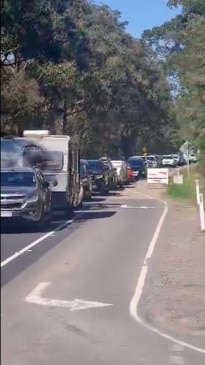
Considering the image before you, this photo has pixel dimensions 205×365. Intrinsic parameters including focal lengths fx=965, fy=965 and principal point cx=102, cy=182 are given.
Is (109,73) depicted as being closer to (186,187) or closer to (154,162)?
(186,187)

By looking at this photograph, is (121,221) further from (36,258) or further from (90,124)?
(36,258)

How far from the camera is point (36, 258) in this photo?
43.0 ft

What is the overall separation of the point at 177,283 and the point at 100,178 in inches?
891

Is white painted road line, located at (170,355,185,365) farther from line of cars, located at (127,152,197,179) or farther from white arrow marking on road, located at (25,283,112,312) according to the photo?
line of cars, located at (127,152,197,179)

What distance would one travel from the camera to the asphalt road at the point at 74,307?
829cm

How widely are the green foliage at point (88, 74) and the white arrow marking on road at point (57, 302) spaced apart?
2003mm

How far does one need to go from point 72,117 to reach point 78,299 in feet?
19.4

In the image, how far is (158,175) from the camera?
43.0m

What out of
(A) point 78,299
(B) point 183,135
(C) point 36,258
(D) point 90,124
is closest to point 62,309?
(A) point 78,299

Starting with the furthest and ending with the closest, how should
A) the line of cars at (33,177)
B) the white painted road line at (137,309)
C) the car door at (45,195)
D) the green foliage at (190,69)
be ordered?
the green foliage at (190,69)
the white painted road line at (137,309)
the car door at (45,195)
the line of cars at (33,177)

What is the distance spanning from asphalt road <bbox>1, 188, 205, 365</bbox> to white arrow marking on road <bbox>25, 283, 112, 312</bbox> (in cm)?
1

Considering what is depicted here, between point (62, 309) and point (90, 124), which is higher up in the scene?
point (90, 124)

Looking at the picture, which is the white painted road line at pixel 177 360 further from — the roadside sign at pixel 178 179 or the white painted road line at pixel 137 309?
the roadside sign at pixel 178 179

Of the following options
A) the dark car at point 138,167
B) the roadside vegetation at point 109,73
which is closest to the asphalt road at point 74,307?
the roadside vegetation at point 109,73
